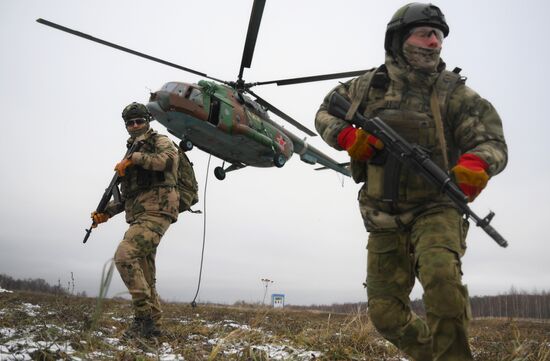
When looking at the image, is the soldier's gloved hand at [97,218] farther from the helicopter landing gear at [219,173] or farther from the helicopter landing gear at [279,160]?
the helicopter landing gear at [279,160]

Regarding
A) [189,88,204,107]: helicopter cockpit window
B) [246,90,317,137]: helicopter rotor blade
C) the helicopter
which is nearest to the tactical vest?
the helicopter

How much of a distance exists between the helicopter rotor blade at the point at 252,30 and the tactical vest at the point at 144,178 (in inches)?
222

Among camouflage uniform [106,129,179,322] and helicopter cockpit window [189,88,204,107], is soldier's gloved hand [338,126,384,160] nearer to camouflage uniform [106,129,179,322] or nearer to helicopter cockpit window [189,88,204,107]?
camouflage uniform [106,129,179,322]

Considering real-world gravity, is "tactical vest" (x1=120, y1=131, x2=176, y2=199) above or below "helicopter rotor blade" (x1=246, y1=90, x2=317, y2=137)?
below

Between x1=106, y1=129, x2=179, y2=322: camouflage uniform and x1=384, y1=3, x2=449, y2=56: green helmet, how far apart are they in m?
2.73

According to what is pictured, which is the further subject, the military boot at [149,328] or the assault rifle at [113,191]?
the assault rifle at [113,191]

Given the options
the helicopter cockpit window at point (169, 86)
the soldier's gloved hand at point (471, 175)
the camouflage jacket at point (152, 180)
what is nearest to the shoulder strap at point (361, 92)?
the soldier's gloved hand at point (471, 175)

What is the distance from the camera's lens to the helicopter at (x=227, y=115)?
10.2 meters

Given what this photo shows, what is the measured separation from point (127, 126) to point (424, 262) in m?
3.89

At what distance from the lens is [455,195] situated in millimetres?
2268

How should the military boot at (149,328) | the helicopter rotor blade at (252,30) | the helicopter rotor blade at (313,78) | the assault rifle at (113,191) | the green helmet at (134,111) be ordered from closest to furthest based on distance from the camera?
the military boot at (149,328)
the assault rifle at (113,191)
the green helmet at (134,111)
the helicopter rotor blade at (313,78)
the helicopter rotor blade at (252,30)

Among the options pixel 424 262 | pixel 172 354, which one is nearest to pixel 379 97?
pixel 424 262

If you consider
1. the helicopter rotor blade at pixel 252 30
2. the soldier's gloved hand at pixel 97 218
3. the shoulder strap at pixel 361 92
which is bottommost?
the soldier's gloved hand at pixel 97 218

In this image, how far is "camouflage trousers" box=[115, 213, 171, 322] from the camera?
4250 millimetres
